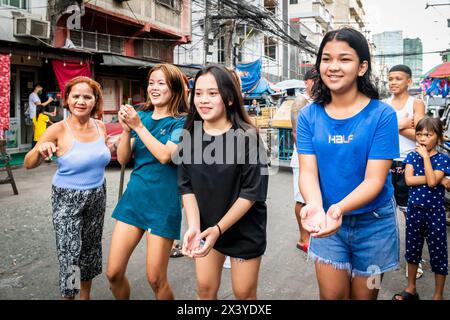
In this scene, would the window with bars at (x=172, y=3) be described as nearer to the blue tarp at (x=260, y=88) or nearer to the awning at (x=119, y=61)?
the awning at (x=119, y=61)

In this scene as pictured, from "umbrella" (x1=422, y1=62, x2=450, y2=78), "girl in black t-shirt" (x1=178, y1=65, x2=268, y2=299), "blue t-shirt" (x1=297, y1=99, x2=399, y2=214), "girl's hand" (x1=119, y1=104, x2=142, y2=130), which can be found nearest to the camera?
"blue t-shirt" (x1=297, y1=99, x2=399, y2=214)

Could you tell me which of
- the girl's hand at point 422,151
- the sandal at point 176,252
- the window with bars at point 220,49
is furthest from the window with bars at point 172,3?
the girl's hand at point 422,151

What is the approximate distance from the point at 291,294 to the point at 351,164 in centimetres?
178

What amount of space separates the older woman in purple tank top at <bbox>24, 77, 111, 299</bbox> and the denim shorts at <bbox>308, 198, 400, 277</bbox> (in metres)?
1.76

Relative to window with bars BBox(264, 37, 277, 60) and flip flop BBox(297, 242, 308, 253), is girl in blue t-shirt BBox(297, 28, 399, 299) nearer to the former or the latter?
flip flop BBox(297, 242, 308, 253)

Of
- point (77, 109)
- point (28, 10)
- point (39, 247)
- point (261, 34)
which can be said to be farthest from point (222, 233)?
point (261, 34)

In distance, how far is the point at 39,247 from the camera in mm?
4547

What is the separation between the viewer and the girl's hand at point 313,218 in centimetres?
180

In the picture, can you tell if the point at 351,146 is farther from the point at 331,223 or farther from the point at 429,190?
the point at 429,190

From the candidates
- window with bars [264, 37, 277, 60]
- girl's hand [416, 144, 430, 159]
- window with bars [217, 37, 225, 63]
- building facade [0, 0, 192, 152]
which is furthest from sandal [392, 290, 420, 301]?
window with bars [264, 37, 277, 60]

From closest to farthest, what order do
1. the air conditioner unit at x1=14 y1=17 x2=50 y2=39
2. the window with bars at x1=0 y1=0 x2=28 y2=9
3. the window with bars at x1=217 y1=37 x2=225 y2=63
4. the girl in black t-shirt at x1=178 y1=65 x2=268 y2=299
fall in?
1. the girl in black t-shirt at x1=178 y1=65 x2=268 y2=299
2. the air conditioner unit at x1=14 y1=17 x2=50 y2=39
3. the window with bars at x1=0 y1=0 x2=28 y2=9
4. the window with bars at x1=217 y1=37 x2=225 y2=63

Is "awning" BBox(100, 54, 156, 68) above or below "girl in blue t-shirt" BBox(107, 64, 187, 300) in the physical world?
above

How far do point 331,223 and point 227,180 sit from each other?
2.16ft

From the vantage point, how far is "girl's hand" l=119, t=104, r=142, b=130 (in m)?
2.51
